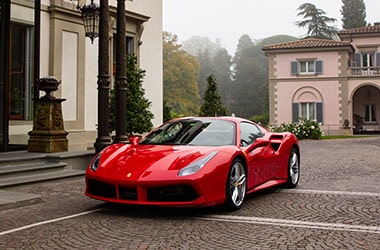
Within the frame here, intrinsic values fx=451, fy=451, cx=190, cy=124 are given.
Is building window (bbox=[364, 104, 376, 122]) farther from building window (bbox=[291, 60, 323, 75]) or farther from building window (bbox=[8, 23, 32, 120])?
building window (bbox=[8, 23, 32, 120])

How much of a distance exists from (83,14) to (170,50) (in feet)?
143

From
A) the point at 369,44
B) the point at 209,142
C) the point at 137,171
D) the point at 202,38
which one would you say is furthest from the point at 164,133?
the point at 202,38

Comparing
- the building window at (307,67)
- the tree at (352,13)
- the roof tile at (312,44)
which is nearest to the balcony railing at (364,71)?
the roof tile at (312,44)

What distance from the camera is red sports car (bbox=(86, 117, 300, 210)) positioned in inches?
196

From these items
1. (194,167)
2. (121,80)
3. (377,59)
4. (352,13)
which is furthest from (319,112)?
(352,13)

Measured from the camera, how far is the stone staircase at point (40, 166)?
7669 mm

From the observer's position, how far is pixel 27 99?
36.3ft

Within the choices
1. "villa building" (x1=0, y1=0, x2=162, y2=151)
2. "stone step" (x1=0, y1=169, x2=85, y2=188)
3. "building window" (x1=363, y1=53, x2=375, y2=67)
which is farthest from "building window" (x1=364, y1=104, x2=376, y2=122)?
"stone step" (x1=0, y1=169, x2=85, y2=188)

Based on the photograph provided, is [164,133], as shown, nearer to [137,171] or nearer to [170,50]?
[137,171]

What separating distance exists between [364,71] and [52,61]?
1145 inches

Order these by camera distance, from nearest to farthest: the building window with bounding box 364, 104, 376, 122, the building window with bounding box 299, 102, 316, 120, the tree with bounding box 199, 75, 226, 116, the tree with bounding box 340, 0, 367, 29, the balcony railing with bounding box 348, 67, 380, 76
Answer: the tree with bounding box 199, 75, 226, 116, the balcony railing with bounding box 348, 67, 380, 76, the building window with bounding box 299, 102, 316, 120, the building window with bounding box 364, 104, 376, 122, the tree with bounding box 340, 0, 367, 29

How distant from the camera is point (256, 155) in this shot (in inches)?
244

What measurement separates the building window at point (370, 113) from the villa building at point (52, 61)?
90.2ft

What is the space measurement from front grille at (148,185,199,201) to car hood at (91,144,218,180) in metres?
0.18
